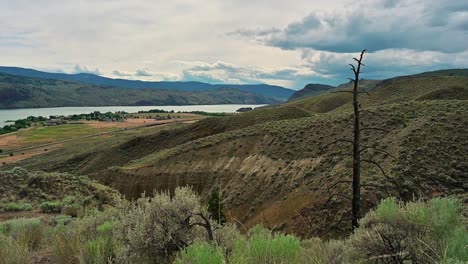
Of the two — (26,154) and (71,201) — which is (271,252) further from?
(26,154)

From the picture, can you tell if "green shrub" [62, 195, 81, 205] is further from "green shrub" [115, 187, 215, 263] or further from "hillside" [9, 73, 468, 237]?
"green shrub" [115, 187, 215, 263]

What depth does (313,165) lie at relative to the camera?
3547 cm

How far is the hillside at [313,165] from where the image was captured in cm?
2638

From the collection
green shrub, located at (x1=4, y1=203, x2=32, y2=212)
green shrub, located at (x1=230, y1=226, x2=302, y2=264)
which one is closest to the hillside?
green shrub, located at (x1=230, y1=226, x2=302, y2=264)

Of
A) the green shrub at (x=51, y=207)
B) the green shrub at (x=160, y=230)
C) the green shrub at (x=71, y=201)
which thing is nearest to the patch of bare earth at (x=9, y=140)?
the green shrub at (x=71, y=201)

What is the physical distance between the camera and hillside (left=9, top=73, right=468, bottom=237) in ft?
86.5

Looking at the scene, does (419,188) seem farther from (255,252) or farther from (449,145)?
(255,252)

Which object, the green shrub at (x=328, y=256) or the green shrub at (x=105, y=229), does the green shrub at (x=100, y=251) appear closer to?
the green shrub at (x=105, y=229)

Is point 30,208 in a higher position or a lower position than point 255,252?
lower

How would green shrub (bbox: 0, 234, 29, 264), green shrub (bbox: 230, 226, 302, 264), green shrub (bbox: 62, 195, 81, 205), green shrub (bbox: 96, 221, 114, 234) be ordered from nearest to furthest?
green shrub (bbox: 230, 226, 302, 264) < green shrub (bbox: 0, 234, 29, 264) < green shrub (bbox: 96, 221, 114, 234) < green shrub (bbox: 62, 195, 81, 205)

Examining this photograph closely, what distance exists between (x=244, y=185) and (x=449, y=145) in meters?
18.3

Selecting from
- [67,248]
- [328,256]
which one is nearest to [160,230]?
[67,248]

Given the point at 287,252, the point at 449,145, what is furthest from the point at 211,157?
the point at 287,252

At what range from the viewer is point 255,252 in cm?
564
